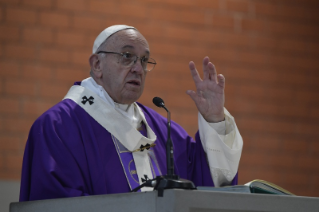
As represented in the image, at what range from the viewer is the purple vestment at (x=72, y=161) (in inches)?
115

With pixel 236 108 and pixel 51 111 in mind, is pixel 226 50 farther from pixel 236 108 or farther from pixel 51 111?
pixel 51 111

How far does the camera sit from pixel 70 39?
5082mm

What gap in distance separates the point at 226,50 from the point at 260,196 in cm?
350

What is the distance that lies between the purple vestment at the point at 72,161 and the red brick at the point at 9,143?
1.50m

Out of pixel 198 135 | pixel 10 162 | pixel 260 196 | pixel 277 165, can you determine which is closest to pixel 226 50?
pixel 277 165

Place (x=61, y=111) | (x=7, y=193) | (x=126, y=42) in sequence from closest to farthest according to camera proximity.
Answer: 1. (x=61, y=111)
2. (x=126, y=42)
3. (x=7, y=193)

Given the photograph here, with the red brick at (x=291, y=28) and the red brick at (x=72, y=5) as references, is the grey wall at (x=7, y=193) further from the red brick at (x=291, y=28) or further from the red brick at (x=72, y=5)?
the red brick at (x=291, y=28)

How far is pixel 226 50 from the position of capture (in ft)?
18.2

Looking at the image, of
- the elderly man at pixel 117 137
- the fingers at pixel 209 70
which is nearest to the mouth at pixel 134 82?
the elderly man at pixel 117 137

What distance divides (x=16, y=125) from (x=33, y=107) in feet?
0.75

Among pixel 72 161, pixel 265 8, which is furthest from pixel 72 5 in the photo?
pixel 72 161

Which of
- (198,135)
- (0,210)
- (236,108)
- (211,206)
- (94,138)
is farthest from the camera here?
(236,108)

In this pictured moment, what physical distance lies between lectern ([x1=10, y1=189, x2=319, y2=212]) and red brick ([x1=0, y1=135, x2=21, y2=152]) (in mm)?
2456

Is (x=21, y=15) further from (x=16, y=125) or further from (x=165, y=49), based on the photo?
(x=165, y=49)
